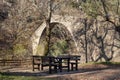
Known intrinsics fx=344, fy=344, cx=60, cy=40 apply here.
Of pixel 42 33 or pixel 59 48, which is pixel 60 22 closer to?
pixel 59 48

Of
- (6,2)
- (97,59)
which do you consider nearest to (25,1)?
(6,2)

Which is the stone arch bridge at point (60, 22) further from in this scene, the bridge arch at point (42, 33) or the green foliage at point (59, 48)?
the green foliage at point (59, 48)

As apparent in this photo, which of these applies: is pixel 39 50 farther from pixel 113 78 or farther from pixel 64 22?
pixel 113 78

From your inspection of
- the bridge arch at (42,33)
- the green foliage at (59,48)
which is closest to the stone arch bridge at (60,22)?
the bridge arch at (42,33)

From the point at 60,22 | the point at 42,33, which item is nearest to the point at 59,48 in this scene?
the point at 42,33

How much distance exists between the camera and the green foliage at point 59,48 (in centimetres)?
2475

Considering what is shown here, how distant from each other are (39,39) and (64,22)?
11.8 feet

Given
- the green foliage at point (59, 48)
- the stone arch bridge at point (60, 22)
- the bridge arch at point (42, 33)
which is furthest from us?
the green foliage at point (59, 48)

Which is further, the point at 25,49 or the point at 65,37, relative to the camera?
the point at 65,37

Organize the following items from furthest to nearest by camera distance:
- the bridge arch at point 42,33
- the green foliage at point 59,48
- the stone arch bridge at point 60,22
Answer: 1. the green foliage at point 59,48
2. the bridge arch at point 42,33
3. the stone arch bridge at point 60,22

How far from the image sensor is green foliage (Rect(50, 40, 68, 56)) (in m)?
24.8

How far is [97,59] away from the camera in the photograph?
21.5 meters

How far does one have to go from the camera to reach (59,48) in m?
25.1

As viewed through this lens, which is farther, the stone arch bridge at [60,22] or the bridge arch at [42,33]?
the bridge arch at [42,33]
